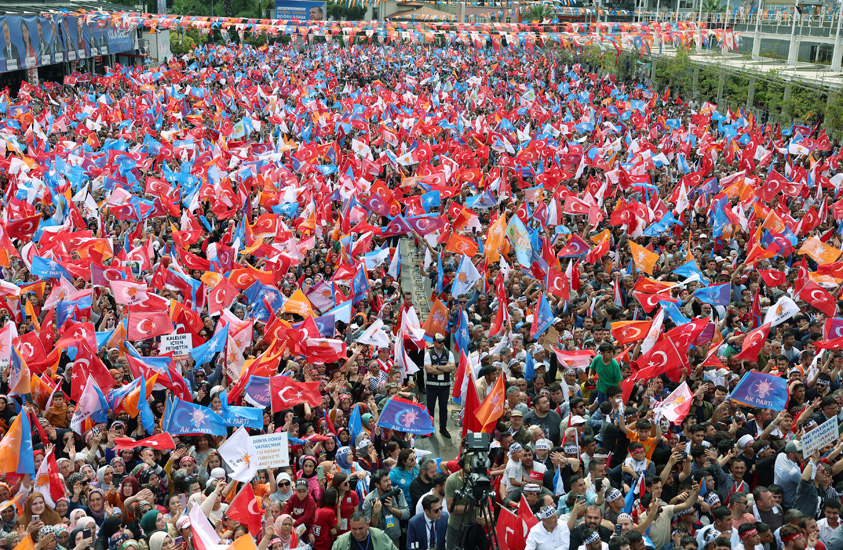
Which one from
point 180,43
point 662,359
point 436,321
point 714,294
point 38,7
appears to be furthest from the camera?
point 180,43

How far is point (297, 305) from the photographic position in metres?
12.4

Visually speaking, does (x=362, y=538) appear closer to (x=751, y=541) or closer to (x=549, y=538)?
(x=549, y=538)

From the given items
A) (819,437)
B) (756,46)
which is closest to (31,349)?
(819,437)

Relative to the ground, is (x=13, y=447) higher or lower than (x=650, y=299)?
lower

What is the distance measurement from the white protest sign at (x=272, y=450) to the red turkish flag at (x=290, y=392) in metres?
1.45

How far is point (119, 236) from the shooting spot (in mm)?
16875

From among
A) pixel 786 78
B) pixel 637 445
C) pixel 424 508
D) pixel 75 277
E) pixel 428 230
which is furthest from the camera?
pixel 786 78

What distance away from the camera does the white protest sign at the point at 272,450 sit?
8.09 metres

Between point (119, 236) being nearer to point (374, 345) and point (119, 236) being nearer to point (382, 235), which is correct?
point (382, 235)

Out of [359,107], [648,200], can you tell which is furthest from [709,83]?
[648,200]

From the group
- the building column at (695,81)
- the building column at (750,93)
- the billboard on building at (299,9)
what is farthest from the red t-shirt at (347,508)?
the billboard on building at (299,9)

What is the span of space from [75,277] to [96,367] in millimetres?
3910

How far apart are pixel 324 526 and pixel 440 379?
3901 millimetres

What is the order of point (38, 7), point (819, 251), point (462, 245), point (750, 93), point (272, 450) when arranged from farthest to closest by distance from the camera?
point (38, 7) → point (750, 93) → point (462, 245) → point (819, 251) → point (272, 450)
